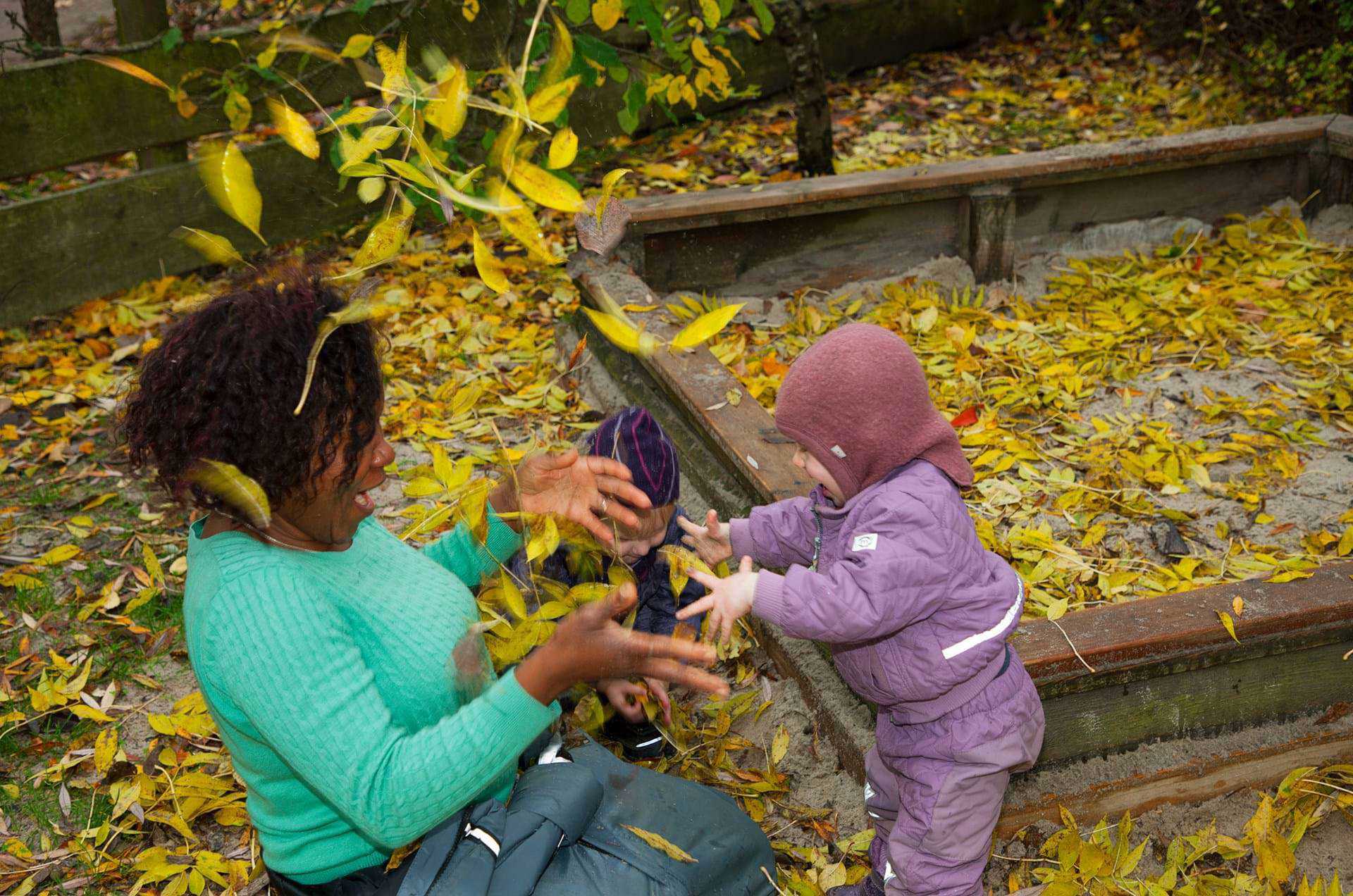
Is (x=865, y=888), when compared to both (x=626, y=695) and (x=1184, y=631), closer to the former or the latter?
(x=626, y=695)

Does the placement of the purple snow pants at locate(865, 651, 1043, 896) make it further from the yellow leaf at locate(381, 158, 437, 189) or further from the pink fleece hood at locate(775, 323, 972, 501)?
the yellow leaf at locate(381, 158, 437, 189)

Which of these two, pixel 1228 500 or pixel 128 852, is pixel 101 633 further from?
pixel 1228 500

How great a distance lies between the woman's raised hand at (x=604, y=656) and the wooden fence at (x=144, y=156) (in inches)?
131

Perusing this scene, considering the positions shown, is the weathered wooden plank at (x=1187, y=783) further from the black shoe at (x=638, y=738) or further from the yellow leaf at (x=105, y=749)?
the yellow leaf at (x=105, y=749)

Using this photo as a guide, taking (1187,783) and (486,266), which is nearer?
(486,266)

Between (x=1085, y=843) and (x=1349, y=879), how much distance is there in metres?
0.58

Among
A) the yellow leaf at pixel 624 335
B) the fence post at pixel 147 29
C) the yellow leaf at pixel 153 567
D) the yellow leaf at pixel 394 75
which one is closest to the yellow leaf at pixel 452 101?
the yellow leaf at pixel 394 75

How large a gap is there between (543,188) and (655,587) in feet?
4.63

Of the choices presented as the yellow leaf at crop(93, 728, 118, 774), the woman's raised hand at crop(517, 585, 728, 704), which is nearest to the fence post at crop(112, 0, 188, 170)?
the yellow leaf at crop(93, 728, 118, 774)

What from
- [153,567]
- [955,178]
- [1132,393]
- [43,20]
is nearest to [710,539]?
[153,567]

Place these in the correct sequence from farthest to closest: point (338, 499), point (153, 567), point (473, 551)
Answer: point (153, 567) < point (473, 551) < point (338, 499)

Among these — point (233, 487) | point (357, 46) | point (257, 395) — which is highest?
point (357, 46)

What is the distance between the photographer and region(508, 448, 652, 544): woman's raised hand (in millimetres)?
1982

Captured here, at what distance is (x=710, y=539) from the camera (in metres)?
2.39
